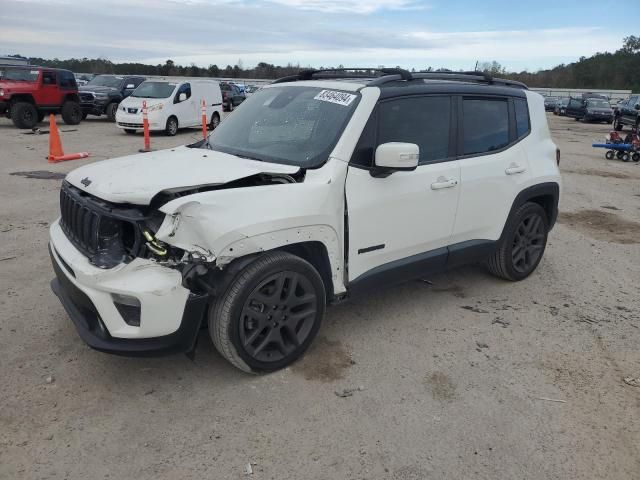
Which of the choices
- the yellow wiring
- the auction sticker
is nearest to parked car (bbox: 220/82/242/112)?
the auction sticker

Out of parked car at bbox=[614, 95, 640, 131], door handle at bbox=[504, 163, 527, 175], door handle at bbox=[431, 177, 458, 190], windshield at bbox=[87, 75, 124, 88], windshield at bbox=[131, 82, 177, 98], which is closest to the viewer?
door handle at bbox=[431, 177, 458, 190]

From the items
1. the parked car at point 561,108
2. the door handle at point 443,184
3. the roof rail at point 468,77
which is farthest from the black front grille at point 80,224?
the parked car at point 561,108

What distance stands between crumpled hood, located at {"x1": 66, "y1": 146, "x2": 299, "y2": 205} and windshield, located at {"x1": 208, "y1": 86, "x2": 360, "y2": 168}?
169 millimetres

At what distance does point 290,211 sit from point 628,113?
78.3 ft

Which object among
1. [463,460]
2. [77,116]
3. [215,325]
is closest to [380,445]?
[463,460]

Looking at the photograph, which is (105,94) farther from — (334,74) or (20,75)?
(334,74)

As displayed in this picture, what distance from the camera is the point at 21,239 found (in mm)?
5789

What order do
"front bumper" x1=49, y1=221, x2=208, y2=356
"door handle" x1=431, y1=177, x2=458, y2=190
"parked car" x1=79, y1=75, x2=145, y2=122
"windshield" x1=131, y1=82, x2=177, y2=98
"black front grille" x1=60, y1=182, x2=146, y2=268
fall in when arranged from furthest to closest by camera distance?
1. "parked car" x1=79, y1=75, x2=145, y2=122
2. "windshield" x1=131, y1=82, x2=177, y2=98
3. "door handle" x1=431, y1=177, x2=458, y2=190
4. "black front grille" x1=60, y1=182, x2=146, y2=268
5. "front bumper" x1=49, y1=221, x2=208, y2=356

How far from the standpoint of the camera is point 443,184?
3945 millimetres

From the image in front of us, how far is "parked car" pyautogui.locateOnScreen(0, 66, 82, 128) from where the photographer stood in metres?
16.6

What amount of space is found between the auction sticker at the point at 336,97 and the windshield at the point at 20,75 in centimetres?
1652

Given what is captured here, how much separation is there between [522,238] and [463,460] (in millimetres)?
2789

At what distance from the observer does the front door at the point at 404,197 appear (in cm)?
351

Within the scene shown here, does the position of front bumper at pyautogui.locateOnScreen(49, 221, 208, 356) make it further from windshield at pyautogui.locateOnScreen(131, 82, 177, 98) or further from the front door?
windshield at pyautogui.locateOnScreen(131, 82, 177, 98)
